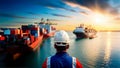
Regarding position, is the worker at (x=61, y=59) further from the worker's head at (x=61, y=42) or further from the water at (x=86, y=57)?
the water at (x=86, y=57)

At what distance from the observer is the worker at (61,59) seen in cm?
201

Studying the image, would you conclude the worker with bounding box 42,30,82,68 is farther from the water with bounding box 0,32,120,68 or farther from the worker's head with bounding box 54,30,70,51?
the water with bounding box 0,32,120,68

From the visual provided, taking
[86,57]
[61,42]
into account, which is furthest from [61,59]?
[86,57]

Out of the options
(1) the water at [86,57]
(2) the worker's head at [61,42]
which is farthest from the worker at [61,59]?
(1) the water at [86,57]

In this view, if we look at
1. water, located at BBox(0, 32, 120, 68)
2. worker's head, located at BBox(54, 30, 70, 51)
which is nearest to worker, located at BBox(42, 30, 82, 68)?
worker's head, located at BBox(54, 30, 70, 51)

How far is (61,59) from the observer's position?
2016 millimetres

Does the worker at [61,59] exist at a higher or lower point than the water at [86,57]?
higher

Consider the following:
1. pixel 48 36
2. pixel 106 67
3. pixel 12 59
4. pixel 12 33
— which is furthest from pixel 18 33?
pixel 48 36

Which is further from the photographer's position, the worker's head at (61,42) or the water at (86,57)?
the water at (86,57)

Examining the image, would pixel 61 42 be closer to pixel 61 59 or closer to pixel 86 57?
pixel 61 59

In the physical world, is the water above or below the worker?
below

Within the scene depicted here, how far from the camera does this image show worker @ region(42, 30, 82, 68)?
201 centimetres

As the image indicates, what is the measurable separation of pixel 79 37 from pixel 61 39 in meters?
69.7

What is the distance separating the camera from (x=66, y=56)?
6.65ft
